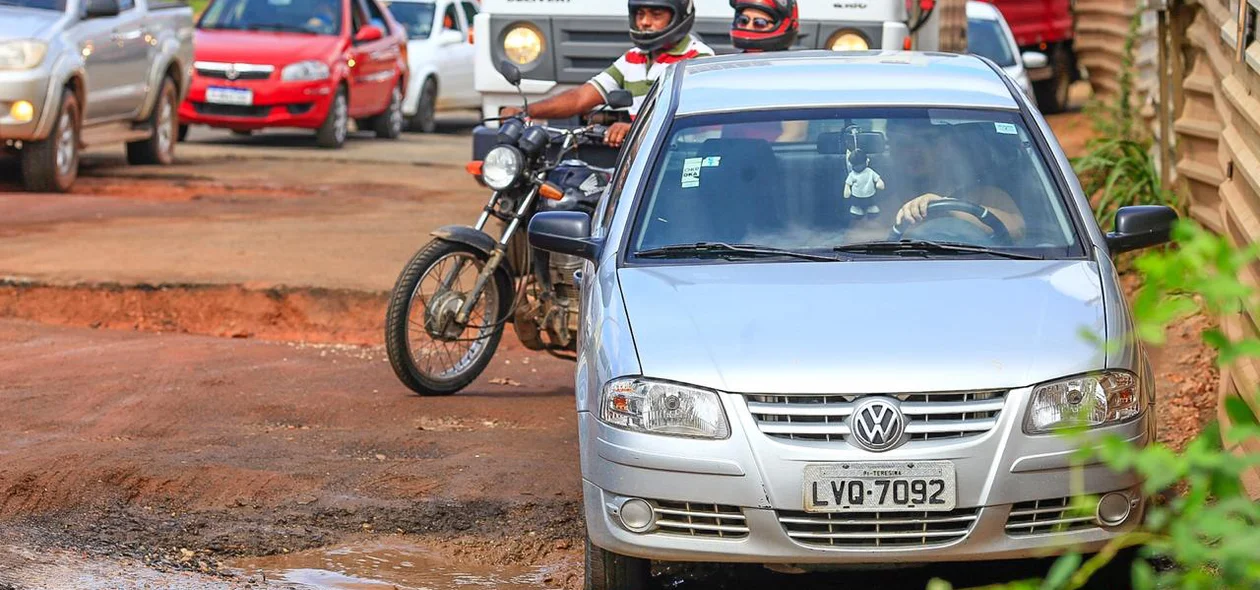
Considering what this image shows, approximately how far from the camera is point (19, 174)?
14.5 m

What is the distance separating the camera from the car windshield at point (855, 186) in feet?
17.0

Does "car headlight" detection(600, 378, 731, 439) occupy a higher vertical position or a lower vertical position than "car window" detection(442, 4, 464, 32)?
higher

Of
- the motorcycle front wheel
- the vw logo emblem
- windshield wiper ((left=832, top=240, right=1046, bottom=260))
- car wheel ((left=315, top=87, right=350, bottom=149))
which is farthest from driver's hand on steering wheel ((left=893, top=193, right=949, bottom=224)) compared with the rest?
car wheel ((left=315, top=87, right=350, bottom=149))

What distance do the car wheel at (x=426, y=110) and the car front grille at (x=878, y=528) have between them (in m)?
18.1

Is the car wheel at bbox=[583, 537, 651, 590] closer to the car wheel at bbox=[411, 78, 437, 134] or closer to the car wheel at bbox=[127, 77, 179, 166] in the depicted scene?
the car wheel at bbox=[127, 77, 179, 166]

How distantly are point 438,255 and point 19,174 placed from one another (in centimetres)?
829

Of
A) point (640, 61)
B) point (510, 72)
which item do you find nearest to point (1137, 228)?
point (510, 72)

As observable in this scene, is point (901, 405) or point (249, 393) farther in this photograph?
point (249, 393)

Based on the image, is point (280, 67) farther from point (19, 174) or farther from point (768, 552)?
point (768, 552)

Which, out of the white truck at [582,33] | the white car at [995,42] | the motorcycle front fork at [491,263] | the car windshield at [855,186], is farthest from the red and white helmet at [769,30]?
the white car at [995,42]

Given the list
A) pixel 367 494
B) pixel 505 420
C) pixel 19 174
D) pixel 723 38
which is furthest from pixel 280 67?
pixel 367 494

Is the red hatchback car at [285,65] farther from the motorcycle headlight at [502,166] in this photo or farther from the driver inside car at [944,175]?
the driver inside car at [944,175]

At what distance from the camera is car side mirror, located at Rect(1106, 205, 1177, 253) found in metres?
5.18

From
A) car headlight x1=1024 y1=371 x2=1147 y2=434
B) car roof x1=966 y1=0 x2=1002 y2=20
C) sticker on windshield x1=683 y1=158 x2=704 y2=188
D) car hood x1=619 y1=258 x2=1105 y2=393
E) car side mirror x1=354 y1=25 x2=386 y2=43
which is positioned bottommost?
car roof x1=966 y1=0 x2=1002 y2=20
